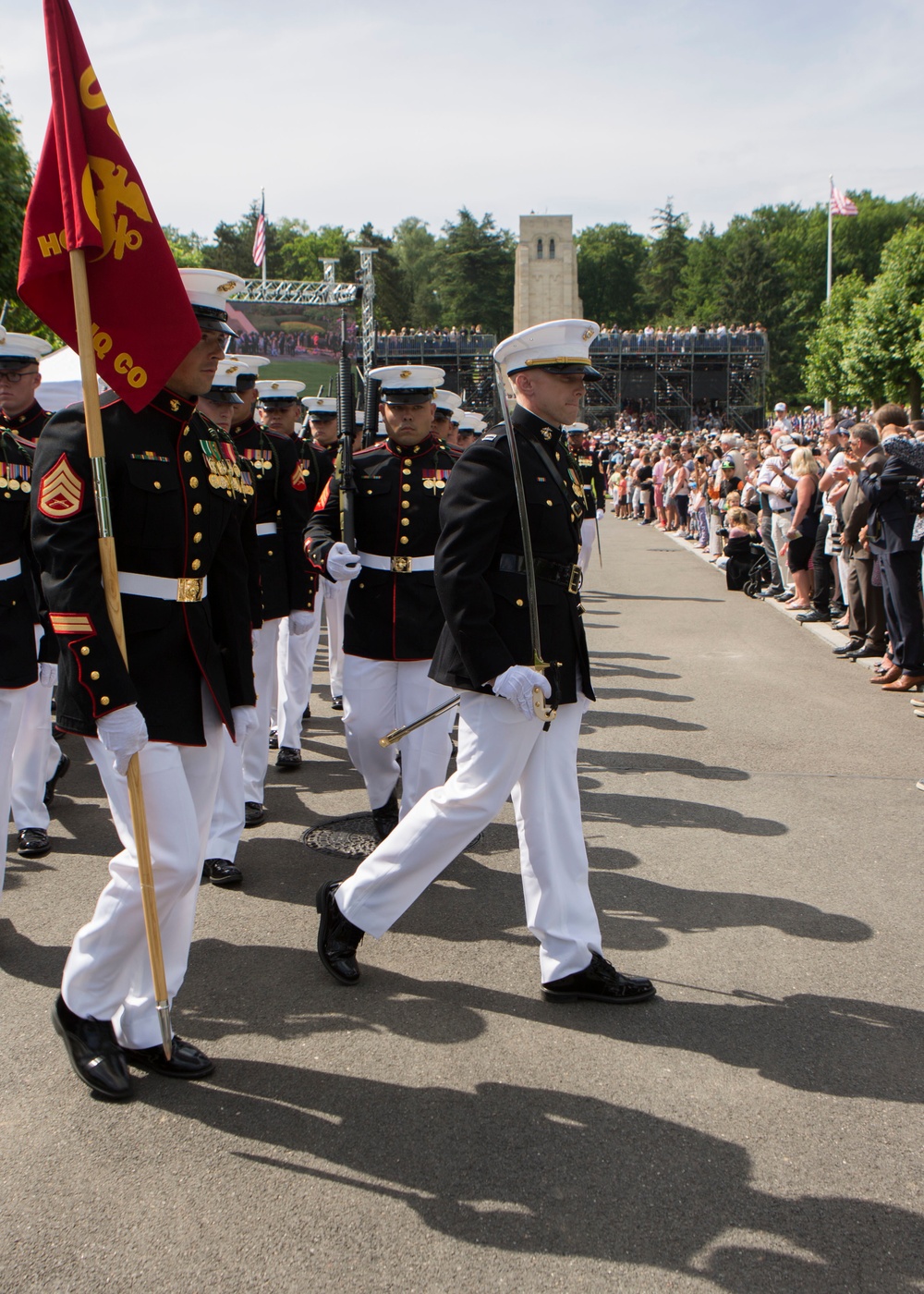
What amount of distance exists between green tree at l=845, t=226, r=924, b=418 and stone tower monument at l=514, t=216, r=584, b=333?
43892 millimetres

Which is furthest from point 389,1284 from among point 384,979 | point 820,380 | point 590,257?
point 590,257

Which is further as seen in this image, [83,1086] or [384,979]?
[384,979]

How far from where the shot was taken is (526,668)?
3867 millimetres

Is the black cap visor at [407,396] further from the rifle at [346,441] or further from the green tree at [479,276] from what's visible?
the green tree at [479,276]

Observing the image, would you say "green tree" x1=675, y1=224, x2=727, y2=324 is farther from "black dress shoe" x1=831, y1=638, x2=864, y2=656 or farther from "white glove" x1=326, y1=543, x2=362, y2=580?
"white glove" x1=326, y1=543, x2=362, y2=580

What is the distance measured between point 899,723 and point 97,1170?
6.92m

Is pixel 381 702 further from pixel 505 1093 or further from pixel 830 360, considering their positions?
pixel 830 360

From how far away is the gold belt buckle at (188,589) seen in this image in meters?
3.58

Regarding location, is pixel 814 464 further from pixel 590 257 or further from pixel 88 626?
pixel 590 257

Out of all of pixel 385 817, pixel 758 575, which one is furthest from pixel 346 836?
pixel 758 575

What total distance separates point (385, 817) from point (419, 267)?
4908 inches

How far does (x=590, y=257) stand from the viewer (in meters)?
123

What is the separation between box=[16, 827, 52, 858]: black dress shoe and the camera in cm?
575

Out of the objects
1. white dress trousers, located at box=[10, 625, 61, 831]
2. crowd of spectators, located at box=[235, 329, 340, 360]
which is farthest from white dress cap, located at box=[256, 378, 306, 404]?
crowd of spectators, located at box=[235, 329, 340, 360]
